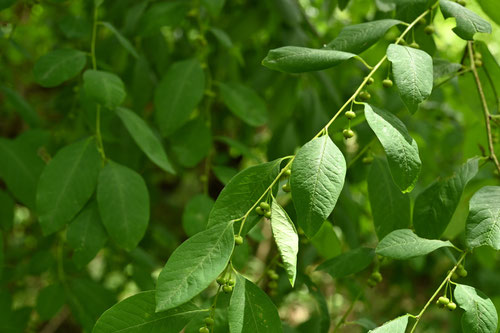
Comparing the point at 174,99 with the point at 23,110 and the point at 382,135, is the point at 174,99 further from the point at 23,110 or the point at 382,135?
the point at 382,135

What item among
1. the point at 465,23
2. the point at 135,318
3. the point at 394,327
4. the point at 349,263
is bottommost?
the point at 349,263

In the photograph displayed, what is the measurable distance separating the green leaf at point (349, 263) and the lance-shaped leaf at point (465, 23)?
41cm

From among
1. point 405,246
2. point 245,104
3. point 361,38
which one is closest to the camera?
point 405,246

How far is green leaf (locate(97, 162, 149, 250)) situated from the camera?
1.04 metres

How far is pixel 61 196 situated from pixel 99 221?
0.30 feet

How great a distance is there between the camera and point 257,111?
4.67 ft

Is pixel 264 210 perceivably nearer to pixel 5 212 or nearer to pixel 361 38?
pixel 361 38

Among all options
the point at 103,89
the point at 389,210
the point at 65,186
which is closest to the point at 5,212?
the point at 65,186

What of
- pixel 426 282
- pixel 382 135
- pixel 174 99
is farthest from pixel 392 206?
pixel 426 282

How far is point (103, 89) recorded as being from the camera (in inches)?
42.5

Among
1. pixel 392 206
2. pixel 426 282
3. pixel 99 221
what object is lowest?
pixel 426 282

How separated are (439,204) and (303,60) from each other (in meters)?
0.35

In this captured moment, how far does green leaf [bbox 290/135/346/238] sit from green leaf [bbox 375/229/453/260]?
15 cm

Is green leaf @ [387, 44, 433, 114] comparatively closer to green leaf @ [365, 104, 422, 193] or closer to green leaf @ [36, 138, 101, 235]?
green leaf @ [365, 104, 422, 193]
